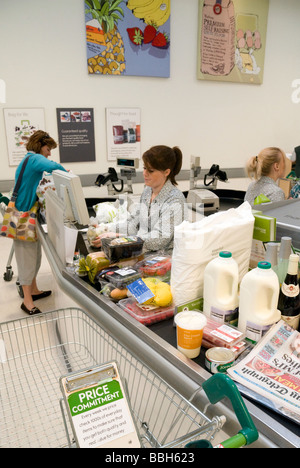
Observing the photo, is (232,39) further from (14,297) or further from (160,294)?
(160,294)

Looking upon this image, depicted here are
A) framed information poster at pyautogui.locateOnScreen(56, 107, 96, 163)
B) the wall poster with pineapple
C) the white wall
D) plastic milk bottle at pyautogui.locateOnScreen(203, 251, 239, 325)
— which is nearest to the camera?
plastic milk bottle at pyautogui.locateOnScreen(203, 251, 239, 325)

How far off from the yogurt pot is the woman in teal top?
2.48 m

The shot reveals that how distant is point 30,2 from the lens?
4621 mm

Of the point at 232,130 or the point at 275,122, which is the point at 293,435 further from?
the point at 275,122

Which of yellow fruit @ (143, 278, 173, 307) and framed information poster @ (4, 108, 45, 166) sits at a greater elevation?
framed information poster @ (4, 108, 45, 166)

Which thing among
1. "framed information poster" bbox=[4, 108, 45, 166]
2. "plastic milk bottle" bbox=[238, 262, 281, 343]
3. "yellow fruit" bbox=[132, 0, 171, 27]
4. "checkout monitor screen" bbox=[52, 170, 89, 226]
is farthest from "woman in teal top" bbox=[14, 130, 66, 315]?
"yellow fruit" bbox=[132, 0, 171, 27]

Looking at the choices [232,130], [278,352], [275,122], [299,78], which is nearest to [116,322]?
[278,352]

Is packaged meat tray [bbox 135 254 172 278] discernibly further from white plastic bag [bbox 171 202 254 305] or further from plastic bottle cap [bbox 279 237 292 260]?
plastic bottle cap [bbox 279 237 292 260]

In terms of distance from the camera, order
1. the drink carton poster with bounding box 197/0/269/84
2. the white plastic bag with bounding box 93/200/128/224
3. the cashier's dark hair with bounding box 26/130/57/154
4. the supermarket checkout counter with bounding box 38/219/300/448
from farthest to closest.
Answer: the drink carton poster with bounding box 197/0/269/84 → the cashier's dark hair with bounding box 26/130/57/154 → the white plastic bag with bounding box 93/200/128/224 → the supermarket checkout counter with bounding box 38/219/300/448

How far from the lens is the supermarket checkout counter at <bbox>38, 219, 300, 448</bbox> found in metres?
0.92

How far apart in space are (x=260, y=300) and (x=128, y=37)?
517 centimetres

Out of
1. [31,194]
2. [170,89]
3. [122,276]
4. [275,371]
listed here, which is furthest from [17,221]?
[170,89]

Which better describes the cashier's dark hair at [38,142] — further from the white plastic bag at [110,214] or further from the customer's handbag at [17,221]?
the white plastic bag at [110,214]
